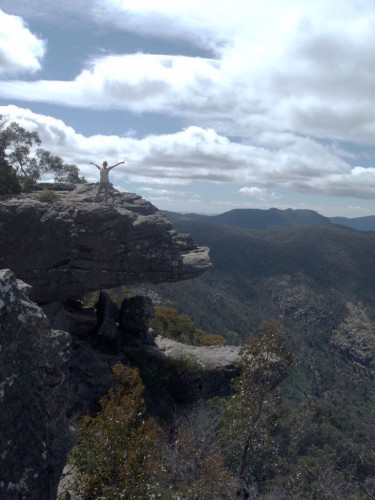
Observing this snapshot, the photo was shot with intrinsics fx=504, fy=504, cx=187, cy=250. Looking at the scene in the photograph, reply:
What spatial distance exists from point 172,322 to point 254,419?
28.0 meters

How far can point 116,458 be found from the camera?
9953 mm

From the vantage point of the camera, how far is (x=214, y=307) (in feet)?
396

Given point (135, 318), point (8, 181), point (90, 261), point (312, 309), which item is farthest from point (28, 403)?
point (312, 309)

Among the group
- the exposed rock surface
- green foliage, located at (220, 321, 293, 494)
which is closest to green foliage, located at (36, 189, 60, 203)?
the exposed rock surface

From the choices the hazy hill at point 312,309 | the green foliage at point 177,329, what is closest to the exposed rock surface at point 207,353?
the green foliage at point 177,329

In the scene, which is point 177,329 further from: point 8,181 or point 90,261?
point 8,181

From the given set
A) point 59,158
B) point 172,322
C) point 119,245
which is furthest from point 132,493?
point 172,322

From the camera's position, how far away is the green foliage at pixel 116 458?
9547 mm

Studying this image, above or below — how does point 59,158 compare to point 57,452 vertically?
above

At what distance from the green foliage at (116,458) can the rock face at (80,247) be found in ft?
52.8

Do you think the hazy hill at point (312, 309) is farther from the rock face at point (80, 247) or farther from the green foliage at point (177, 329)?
the rock face at point (80, 247)

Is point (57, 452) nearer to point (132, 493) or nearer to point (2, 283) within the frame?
point (132, 493)

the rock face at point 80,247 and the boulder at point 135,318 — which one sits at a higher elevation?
the rock face at point 80,247

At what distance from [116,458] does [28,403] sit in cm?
290
